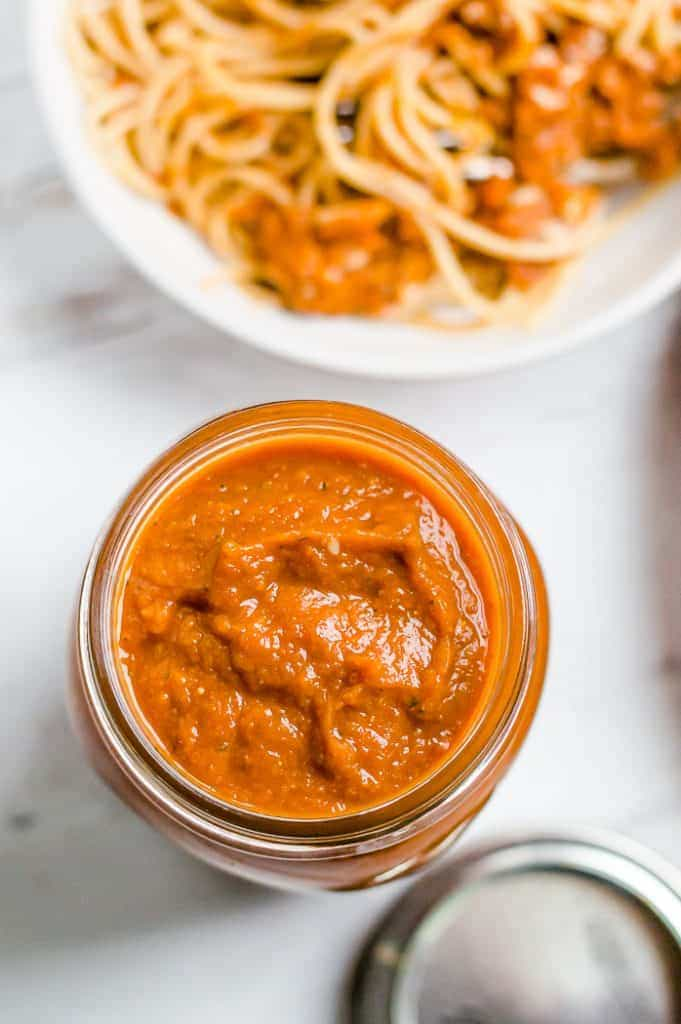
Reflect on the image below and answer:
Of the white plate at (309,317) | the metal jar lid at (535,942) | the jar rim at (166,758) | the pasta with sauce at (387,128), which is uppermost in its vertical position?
the pasta with sauce at (387,128)

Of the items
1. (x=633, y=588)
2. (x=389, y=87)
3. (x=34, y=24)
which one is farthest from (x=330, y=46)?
(x=633, y=588)

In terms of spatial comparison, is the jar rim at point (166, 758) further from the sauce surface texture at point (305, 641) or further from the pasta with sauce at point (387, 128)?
the pasta with sauce at point (387, 128)

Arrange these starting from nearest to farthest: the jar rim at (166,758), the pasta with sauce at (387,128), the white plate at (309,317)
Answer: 1. the jar rim at (166,758)
2. the white plate at (309,317)
3. the pasta with sauce at (387,128)

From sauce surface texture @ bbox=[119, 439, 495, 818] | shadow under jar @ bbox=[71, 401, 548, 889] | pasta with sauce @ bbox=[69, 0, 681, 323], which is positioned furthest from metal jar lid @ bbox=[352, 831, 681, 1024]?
pasta with sauce @ bbox=[69, 0, 681, 323]

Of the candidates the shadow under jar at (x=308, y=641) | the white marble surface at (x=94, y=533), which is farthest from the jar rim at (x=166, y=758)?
the white marble surface at (x=94, y=533)

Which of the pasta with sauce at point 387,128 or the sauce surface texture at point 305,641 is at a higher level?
the pasta with sauce at point 387,128

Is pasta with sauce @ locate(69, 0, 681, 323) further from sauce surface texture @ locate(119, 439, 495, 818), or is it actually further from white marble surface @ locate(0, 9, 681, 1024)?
sauce surface texture @ locate(119, 439, 495, 818)

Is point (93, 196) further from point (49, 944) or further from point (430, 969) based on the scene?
point (430, 969)
